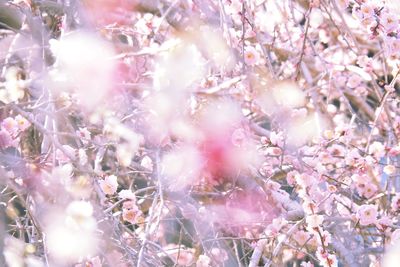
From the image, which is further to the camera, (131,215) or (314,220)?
(131,215)

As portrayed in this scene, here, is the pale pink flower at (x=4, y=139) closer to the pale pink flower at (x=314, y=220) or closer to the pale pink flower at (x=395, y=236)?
the pale pink flower at (x=314, y=220)

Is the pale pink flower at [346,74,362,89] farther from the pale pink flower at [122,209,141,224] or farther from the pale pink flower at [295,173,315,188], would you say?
the pale pink flower at [122,209,141,224]

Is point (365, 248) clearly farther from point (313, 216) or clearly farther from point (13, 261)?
point (13, 261)

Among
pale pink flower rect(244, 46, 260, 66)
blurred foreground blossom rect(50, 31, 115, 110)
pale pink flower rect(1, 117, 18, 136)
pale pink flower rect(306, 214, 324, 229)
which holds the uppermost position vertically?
blurred foreground blossom rect(50, 31, 115, 110)

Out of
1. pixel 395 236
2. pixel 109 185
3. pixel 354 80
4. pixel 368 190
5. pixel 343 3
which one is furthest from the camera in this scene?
pixel 354 80

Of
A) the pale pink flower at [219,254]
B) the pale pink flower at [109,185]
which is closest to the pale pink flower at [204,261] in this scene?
the pale pink flower at [219,254]

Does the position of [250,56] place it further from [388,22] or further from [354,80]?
[354,80]

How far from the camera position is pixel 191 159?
10.4 ft

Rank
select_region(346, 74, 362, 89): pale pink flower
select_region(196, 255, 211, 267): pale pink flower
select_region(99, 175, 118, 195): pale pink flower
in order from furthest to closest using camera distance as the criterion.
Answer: select_region(346, 74, 362, 89): pale pink flower
select_region(196, 255, 211, 267): pale pink flower
select_region(99, 175, 118, 195): pale pink flower

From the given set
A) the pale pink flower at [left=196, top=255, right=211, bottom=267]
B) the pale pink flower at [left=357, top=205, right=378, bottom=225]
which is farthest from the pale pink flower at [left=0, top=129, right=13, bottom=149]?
the pale pink flower at [left=357, top=205, right=378, bottom=225]

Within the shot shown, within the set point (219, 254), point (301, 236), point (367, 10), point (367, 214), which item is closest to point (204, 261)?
point (219, 254)

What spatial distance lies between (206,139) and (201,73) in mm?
320

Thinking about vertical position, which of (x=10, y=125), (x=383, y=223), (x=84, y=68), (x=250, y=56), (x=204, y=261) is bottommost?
(x=204, y=261)

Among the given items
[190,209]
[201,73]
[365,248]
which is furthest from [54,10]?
[365,248]
